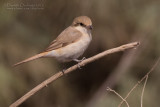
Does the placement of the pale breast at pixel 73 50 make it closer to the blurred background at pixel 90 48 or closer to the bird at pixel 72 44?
the bird at pixel 72 44

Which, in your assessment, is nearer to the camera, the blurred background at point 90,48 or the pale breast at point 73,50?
the pale breast at point 73,50

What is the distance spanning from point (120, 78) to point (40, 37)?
1.24 m

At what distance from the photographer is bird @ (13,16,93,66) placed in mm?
4422

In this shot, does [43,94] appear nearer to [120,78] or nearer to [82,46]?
[120,78]

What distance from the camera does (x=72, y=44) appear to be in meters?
4.52

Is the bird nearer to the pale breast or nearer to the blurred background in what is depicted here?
the pale breast

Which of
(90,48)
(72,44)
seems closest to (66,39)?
(72,44)

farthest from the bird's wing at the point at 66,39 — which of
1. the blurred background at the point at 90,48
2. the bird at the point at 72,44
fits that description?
the blurred background at the point at 90,48

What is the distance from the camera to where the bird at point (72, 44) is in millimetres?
4422

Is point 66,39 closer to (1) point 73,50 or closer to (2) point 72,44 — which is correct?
(2) point 72,44

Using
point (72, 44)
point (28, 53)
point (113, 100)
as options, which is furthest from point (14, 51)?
point (113, 100)

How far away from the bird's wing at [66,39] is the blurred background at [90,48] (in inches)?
32.8

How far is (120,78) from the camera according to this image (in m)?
5.71

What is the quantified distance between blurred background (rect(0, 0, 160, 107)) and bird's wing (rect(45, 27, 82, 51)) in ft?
2.73
